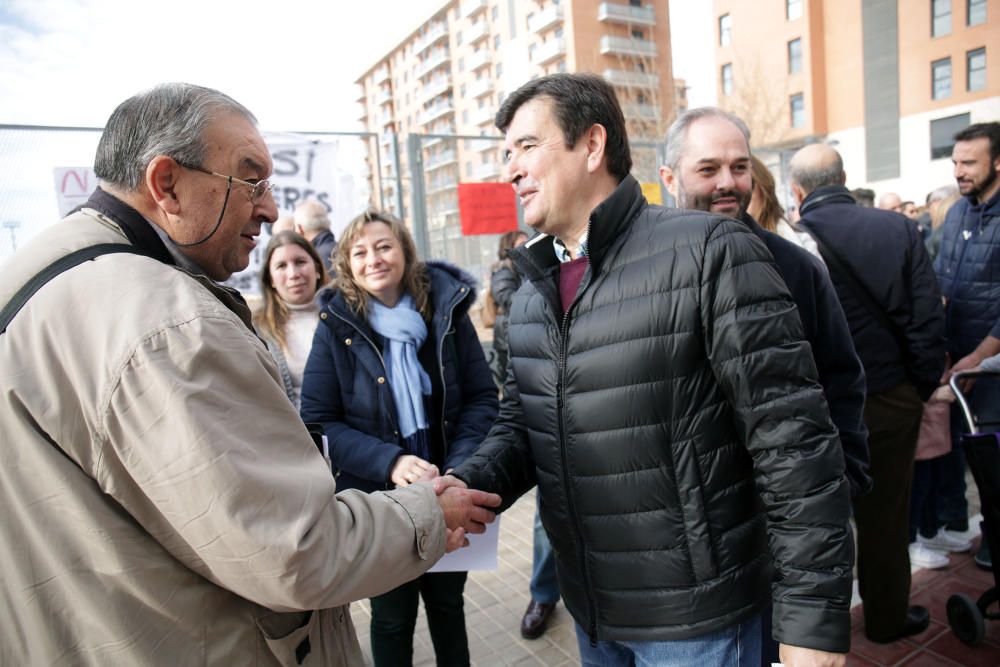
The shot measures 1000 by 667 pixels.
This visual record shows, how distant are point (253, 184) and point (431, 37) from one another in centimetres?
8279

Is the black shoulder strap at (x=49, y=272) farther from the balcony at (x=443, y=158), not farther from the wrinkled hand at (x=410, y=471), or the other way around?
the balcony at (x=443, y=158)

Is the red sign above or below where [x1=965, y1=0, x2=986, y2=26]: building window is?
below

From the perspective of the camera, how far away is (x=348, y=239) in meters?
2.88

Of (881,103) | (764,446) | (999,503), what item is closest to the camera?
(764,446)

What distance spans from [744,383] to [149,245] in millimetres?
1337

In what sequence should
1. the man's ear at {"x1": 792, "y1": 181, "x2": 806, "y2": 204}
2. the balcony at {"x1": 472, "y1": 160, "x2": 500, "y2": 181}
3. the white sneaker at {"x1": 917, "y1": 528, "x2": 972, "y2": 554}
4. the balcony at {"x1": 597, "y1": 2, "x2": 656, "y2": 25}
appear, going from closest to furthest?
1. the man's ear at {"x1": 792, "y1": 181, "x2": 806, "y2": 204}
2. the white sneaker at {"x1": 917, "y1": 528, "x2": 972, "y2": 554}
3. the balcony at {"x1": 472, "y1": 160, "x2": 500, "y2": 181}
4. the balcony at {"x1": 597, "y1": 2, "x2": 656, "y2": 25}

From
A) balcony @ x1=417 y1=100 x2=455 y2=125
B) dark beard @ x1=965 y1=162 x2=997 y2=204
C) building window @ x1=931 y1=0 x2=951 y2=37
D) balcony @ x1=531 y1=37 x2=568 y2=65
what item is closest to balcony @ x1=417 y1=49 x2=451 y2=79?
balcony @ x1=417 y1=100 x2=455 y2=125

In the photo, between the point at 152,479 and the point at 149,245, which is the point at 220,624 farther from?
the point at 149,245

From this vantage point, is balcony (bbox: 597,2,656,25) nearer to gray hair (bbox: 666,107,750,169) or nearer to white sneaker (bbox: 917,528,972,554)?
white sneaker (bbox: 917,528,972,554)

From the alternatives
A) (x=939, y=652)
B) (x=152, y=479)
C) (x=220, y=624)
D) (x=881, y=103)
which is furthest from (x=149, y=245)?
(x=881, y=103)

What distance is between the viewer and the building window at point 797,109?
38812 mm

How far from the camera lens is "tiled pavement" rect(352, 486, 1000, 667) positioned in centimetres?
295

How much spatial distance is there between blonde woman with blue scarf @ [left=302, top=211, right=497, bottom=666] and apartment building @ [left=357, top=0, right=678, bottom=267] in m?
3.61

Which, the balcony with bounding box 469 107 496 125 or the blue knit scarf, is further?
the balcony with bounding box 469 107 496 125
